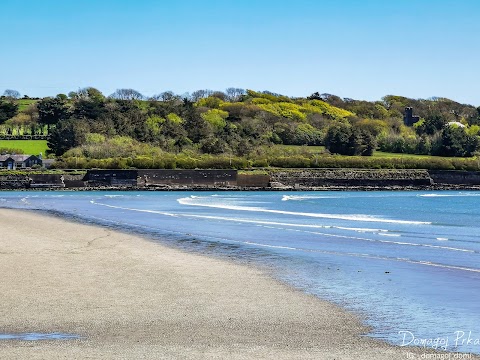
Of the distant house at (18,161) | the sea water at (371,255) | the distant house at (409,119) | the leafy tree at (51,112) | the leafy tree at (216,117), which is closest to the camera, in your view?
the sea water at (371,255)

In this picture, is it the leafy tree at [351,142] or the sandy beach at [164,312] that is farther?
the leafy tree at [351,142]

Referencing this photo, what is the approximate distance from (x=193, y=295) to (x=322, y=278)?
13.0 ft

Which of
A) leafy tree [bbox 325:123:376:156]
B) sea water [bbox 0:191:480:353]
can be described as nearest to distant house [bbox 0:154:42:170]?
leafy tree [bbox 325:123:376:156]

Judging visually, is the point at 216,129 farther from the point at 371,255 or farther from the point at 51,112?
the point at 371,255

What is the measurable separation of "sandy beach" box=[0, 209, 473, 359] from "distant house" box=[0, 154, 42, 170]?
7670 centimetres

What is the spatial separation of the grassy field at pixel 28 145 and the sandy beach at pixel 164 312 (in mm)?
89379

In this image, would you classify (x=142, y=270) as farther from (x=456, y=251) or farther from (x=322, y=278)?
(x=456, y=251)

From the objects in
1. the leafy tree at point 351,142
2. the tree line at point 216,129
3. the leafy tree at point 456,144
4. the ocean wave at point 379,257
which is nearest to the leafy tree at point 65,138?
the tree line at point 216,129

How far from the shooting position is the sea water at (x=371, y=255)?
43.6 ft

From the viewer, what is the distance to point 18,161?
95812 millimetres

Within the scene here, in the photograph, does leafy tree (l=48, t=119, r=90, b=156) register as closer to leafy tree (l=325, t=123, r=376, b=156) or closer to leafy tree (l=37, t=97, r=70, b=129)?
leafy tree (l=37, t=97, r=70, b=129)

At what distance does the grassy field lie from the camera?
108438 mm

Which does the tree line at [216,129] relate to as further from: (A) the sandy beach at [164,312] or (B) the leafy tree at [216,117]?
(A) the sandy beach at [164,312]

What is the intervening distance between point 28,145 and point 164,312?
339 ft
